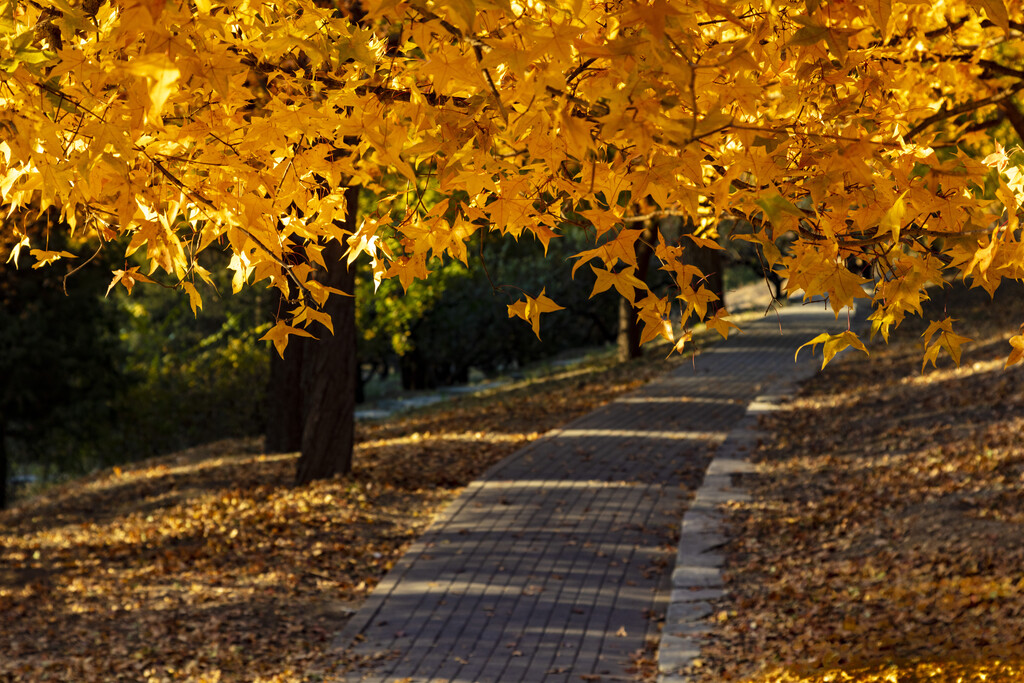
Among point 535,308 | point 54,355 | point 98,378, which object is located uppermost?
point 54,355

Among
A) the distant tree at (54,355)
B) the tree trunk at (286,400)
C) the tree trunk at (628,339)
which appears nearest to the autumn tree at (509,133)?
the tree trunk at (286,400)

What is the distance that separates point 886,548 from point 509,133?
17.6 feet

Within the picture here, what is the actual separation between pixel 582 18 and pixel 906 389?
11991mm

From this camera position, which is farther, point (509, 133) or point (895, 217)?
point (509, 133)

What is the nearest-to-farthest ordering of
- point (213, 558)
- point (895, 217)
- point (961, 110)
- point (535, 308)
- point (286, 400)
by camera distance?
1. point (895, 217)
2. point (535, 308)
3. point (961, 110)
4. point (213, 558)
5. point (286, 400)

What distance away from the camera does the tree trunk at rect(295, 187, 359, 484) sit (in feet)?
29.8

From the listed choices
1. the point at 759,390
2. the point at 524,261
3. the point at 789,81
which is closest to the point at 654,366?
the point at 759,390

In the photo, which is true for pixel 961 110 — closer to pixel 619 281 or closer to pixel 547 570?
pixel 619 281

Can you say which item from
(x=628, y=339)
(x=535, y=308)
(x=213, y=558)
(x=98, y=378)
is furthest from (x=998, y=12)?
(x=628, y=339)

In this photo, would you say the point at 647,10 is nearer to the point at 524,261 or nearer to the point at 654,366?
the point at 654,366

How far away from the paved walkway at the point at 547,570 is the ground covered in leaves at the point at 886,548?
632 millimetres

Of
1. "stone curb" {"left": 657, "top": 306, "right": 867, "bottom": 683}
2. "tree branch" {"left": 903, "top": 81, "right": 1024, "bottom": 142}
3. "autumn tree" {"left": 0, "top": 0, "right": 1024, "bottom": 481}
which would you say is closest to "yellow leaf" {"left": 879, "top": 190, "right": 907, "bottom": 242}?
"autumn tree" {"left": 0, "top": 0, "right": 1024, "bottom": 481}

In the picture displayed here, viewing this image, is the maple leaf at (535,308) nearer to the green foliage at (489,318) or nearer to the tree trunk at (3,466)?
the tree trunk at (3,466)

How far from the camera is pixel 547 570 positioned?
22.6ft
